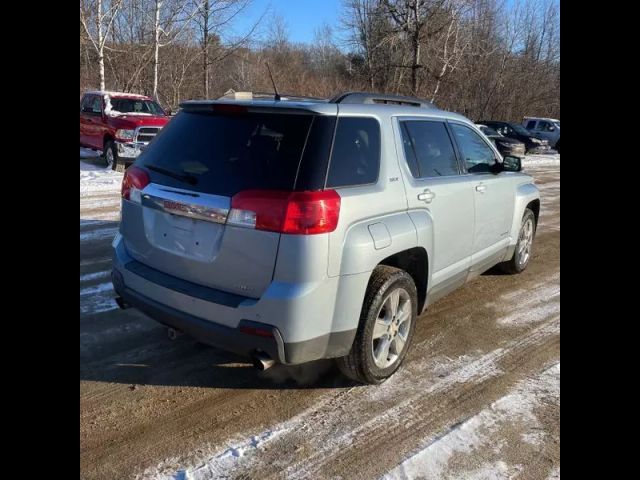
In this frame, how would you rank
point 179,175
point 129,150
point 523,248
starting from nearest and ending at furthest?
point 179,175, point 523,248, point 129,150

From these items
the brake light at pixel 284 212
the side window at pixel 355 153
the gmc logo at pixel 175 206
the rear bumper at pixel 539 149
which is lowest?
the rear bumper at pixel 539 149

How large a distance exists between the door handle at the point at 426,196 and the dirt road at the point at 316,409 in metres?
1.19

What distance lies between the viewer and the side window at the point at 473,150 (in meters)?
4.63

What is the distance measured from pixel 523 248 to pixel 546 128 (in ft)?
89.1

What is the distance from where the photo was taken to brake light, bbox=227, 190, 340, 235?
111 inches

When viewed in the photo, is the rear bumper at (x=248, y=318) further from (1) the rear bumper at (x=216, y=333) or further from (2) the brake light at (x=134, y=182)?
(2) the brake light at (x=134, y=182)

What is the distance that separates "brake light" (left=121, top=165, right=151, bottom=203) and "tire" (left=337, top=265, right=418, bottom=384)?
157 centimetres

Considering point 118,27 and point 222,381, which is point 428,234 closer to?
point 222,381

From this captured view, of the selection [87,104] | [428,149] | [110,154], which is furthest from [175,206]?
[87,104]

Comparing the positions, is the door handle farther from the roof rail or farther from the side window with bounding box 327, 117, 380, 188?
the roof rail

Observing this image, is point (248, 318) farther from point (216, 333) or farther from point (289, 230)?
point (289, 230)

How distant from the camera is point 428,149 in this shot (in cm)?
404

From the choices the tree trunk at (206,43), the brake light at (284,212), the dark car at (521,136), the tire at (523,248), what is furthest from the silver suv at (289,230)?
the dark car at (521,136)

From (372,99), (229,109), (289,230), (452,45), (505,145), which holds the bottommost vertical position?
(505,145)
